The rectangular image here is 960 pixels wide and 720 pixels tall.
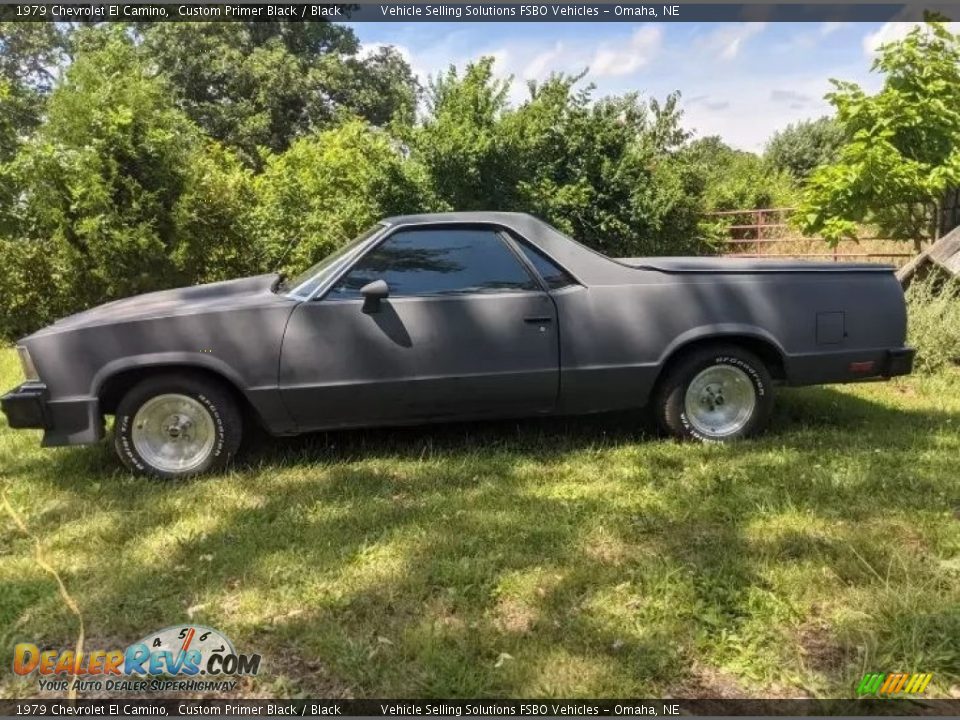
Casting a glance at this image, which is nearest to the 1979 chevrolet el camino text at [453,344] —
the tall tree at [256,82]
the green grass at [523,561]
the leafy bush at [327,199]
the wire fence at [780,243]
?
the green grass at [523,561]

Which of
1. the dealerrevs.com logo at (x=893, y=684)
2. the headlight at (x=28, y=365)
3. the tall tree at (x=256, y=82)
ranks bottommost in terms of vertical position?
the dealerrevs.com logo at (x=893, y=684)

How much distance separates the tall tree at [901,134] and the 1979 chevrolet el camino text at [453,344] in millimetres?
4018


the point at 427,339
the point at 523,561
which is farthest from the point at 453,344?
the point at 523,561

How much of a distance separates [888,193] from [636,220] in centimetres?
355

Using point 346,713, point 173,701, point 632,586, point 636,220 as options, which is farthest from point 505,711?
point 636,220

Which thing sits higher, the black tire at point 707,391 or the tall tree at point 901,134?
the tall tree at point 901,134

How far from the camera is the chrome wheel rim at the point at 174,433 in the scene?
4.01 metres

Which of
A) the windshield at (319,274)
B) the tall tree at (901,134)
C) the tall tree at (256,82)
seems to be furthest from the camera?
the tall tree at (256,82)

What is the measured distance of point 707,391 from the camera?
4.53 metres

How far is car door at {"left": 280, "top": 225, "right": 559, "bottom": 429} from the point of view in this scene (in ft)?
13.2

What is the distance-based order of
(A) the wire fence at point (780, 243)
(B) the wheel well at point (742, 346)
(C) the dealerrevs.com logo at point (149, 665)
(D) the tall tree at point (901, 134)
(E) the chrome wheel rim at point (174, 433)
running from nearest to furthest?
(C) the dealerrevs.com logo at point (149, 665) → (E) the chrome wheel rim at point (174, 433) → (B) the wheel well at point (742, 346) → (D) the tall tree at point (901, 134) → (A) the wire fence at point (780, 243)

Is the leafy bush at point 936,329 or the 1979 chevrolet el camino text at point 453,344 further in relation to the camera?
the leafy bush at point 936,329

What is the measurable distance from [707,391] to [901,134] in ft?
17.9

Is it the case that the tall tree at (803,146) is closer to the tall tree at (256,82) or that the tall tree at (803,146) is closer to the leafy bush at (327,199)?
the tall tree at (256,82)
